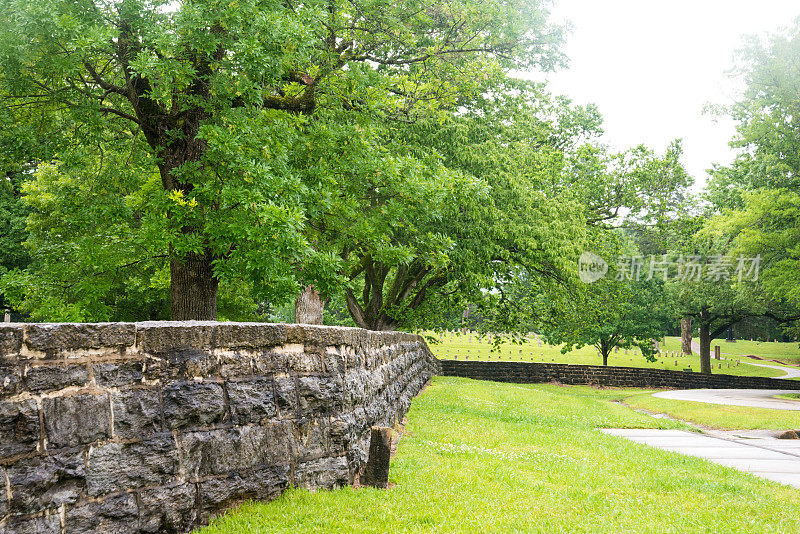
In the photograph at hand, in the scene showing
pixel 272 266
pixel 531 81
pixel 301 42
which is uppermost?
pixel 531 81

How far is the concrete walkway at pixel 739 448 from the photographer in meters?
7.96

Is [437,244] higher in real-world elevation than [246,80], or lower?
lower

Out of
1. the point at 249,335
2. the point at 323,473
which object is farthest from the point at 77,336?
the point at 323,473

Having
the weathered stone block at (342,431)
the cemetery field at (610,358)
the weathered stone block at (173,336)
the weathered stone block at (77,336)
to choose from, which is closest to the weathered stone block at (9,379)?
the weathered stone block at (77,336)

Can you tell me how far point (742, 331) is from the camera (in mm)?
74688

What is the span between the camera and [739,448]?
32.8 feet

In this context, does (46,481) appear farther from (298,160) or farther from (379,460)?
(298,160)

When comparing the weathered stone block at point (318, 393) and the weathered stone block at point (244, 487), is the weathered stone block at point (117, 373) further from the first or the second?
the weathered stone block at point (318, 393)

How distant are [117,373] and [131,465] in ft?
2.00

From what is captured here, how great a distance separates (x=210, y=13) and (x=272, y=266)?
404 cm

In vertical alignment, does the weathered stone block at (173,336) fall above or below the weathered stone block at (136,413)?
above

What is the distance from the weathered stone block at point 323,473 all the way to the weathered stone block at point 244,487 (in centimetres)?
20

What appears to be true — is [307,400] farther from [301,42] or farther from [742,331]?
[742,331]

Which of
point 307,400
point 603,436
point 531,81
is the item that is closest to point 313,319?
point 603,436
